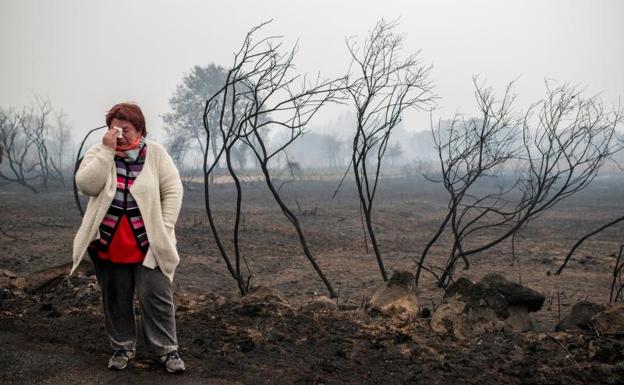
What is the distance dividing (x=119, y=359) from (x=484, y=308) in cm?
291

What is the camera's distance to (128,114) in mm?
2662

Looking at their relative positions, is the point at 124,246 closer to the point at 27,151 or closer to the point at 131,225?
the point at 131,225

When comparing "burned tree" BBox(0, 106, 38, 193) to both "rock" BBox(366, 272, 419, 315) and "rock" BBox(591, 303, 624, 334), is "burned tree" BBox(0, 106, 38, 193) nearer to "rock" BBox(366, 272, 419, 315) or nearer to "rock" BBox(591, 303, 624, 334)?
"rock" BBox(366, 272, 419, 315)

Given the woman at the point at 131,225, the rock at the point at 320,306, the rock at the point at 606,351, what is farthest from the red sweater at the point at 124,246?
the rock at the point at 606,351

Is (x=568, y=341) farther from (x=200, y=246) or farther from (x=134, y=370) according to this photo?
(x=200, y=246)

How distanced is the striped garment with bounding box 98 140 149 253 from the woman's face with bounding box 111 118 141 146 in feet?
0.23

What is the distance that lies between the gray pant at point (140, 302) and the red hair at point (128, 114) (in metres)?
0.78

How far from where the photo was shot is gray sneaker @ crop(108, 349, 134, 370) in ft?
9.13

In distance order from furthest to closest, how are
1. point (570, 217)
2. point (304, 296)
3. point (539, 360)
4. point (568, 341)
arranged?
point (570, 217)
point (304, 296)
point (568, 341)
point (539, 360)

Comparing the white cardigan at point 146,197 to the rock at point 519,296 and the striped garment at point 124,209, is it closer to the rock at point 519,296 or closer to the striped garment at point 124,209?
the striped garment at point 124,209

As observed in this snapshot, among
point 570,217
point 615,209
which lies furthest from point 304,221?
point 615,209

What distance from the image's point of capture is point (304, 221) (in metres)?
13.7

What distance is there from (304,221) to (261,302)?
9.55 metres

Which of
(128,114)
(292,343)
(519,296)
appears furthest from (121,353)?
(519,296)
